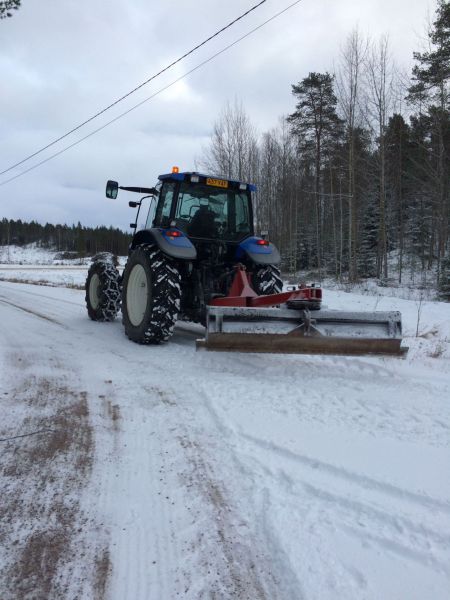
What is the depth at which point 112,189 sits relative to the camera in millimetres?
7082

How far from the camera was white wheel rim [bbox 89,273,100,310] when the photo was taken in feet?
27.2

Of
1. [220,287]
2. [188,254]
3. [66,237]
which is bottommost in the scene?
[220,287]

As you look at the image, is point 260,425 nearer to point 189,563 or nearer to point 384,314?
point 189,563

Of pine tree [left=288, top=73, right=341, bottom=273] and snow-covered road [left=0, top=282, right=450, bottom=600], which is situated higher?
pine tree [left=288, top=73, right=341, bottom=273]

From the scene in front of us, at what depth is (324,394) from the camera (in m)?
3.87

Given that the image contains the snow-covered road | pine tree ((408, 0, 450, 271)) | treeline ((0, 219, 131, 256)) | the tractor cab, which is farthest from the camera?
treeline ((0, 219, 131, 256))

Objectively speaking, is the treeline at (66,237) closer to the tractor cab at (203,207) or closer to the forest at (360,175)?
the forest at (360,175)

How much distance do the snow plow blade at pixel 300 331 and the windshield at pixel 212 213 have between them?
7.75 ft

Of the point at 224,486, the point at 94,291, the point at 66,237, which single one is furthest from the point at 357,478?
the point at 66,237

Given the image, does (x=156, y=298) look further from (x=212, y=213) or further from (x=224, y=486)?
(x=224, y=486)

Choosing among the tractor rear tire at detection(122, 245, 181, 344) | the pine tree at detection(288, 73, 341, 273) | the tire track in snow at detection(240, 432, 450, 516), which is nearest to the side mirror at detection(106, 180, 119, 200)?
the tractor rear tire at detection(122, 245, 181, 344)

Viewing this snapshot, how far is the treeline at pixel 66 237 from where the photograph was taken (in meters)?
103

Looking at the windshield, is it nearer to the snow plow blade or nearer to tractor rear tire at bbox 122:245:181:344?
tractor rear tire at bbox 122:245:181:344

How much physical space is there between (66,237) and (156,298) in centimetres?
11777
